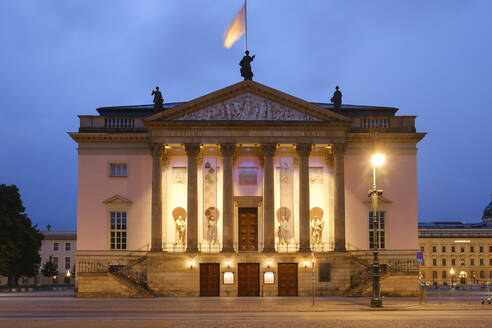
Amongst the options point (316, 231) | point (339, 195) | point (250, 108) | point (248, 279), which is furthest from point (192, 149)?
point (339, 195)

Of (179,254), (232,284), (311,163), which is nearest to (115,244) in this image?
(179,254)

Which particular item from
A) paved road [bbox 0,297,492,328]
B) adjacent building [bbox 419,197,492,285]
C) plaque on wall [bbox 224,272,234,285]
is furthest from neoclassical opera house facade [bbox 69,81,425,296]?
adjacent building [bbox 419,197,492,285]

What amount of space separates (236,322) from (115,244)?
2851 centimetres

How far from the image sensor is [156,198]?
1935 inches

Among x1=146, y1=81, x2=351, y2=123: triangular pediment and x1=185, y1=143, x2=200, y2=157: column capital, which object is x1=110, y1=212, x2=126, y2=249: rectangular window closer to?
x1=185, y1=143, x2=200, y2=157: column capital

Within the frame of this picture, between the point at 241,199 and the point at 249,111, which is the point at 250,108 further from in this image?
the point at 241,199

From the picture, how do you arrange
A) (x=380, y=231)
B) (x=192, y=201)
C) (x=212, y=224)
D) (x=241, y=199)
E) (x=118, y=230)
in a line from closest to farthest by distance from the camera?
(x=192, y=201), (x=212, y=224), (x=118, y=230), (x=241, y=199), (x=380, y=231)

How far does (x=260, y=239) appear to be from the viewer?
51.6 m

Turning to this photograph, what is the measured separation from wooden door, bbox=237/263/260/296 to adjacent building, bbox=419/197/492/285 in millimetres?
112925

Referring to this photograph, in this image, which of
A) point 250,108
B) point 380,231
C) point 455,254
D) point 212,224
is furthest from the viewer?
point 455,254

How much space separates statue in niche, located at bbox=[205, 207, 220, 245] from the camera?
164 feet

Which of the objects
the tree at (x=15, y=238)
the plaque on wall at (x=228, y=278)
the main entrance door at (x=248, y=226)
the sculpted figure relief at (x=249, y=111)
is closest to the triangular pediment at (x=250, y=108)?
the sculpted figure relief at (x=249, y=111)

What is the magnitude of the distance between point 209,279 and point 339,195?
39.5ft

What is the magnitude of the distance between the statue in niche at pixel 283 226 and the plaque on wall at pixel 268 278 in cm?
319
